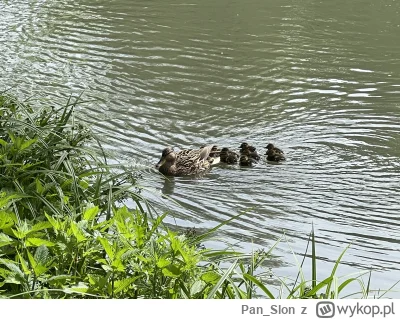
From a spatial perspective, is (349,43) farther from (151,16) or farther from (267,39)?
(151,16)

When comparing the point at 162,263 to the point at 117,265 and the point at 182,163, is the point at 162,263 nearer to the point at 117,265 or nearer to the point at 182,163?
the point at 117,265

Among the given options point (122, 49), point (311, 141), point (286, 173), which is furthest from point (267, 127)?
point (122, 49)

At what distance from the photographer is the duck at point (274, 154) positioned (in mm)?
9078

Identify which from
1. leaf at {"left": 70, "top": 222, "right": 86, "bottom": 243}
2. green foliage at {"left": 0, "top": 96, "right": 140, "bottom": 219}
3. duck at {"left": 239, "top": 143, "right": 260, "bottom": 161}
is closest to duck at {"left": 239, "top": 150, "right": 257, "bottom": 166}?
duck at {"left": 239, "top": 143, "right": 260, "bottom": 161}

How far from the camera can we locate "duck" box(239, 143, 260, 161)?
9.16 metres

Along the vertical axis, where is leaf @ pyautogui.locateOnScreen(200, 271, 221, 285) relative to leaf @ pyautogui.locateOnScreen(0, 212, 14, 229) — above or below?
below

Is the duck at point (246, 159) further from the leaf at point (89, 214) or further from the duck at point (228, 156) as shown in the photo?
the leaf at point (89, 214)

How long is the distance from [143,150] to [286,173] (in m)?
1.78

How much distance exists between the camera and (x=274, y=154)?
29.8ft

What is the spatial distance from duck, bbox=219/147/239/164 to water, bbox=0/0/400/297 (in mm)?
213

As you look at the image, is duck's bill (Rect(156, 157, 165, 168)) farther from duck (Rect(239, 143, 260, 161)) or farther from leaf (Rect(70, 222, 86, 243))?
leaf (Rect(70, 222, 86, 243))

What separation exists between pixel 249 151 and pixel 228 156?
252mm

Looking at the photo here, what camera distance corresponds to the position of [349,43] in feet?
50.7

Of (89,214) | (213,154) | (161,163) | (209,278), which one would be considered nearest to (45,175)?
(89,214)
